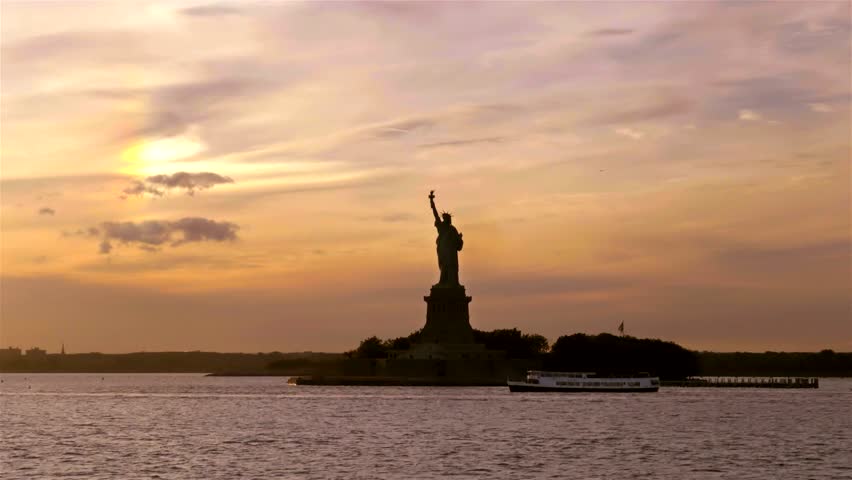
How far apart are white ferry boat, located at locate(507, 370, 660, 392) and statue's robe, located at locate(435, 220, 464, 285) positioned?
1164 centimetres

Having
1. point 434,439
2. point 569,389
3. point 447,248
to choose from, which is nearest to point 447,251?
point 447,248

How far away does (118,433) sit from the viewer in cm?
7706

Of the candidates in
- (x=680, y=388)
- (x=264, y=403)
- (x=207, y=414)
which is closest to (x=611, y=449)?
(x=207, y=414)

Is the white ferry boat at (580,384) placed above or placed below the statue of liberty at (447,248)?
below

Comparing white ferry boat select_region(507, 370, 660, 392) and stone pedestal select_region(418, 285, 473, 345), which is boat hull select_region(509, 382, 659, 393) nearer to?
white ferry boat select_region(507, 370, 660, 392)

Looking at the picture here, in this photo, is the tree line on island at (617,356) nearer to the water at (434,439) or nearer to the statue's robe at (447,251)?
the statue's robe at (447,251)

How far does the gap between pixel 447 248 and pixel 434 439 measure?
218 ft

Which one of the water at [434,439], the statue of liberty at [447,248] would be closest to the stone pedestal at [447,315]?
the statue of liberty at [447,248]

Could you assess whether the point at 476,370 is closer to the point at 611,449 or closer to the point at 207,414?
the point at 207,414

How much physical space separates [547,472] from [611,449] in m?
11.5

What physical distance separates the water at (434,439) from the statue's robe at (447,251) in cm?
1981

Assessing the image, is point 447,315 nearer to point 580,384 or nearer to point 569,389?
point 569,389

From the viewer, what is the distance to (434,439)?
69.9 metres

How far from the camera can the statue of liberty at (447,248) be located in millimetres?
135625
